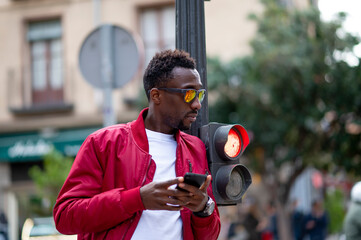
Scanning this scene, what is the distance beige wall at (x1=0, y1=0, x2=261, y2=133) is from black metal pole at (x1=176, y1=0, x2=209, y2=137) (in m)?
14.2

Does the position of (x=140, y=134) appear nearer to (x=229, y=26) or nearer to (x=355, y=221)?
(x=355, y=221)

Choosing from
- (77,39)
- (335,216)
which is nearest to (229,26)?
(77,39)

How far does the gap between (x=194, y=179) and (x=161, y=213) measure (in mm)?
467

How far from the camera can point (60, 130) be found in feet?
62.5

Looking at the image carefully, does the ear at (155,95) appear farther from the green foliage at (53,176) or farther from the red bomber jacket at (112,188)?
the green foliage at (53,176)

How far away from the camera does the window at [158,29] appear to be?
18781 millimetres

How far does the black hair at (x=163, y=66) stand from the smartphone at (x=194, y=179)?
0.68m

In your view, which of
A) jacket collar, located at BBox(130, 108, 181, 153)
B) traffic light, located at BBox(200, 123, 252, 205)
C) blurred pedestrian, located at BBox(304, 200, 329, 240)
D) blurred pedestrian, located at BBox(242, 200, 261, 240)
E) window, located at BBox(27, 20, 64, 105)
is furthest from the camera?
window, located at BBox(27, 20, 64, 105)

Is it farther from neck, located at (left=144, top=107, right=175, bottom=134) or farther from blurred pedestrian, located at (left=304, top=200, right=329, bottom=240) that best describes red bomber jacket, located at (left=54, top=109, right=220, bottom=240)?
blurred pedestrian, located at (left=304, top=200, right=329, bottom=240)

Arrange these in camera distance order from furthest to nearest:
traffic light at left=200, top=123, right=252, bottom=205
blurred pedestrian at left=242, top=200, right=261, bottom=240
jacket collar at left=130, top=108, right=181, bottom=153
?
1. blurred pedestrian at left=242, top=200, right=261, bottom=240
2. traffic light at left=200, top=123, right=252, bottom=205
3. jacket collar at left=130, top=108, right=181, bottom=153

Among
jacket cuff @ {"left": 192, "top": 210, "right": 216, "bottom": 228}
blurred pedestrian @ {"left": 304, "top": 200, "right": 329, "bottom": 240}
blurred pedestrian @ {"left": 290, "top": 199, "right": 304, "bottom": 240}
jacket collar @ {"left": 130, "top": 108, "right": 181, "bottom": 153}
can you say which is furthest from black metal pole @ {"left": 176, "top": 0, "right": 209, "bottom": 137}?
blurred pedestrian @ {"left": 290, "top": 199, "right": 304, "bottom": 240}

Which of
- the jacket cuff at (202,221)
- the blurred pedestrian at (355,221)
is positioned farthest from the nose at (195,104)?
the blurred pedestrian at (355,221)

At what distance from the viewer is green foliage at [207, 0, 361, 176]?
12.6m

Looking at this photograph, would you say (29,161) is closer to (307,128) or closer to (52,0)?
(52,0)
